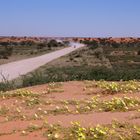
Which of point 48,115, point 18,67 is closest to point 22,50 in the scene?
point 18,67

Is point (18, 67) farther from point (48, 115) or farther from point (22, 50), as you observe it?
point (22, 50)

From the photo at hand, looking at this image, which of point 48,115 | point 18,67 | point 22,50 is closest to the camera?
point 48,115

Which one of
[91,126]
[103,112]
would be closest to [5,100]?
[103,112]

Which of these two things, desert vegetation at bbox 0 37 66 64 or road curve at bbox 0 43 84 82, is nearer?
road curve at bbox 0 43 84 82

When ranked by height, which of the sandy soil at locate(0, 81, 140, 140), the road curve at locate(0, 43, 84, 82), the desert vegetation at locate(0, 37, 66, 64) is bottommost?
the desert vegetation at locate(0, 37, 66, 64)

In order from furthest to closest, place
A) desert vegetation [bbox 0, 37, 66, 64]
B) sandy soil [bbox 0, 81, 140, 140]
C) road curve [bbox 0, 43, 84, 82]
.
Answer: desert vegetation [bbox 0, 37, 66, 64], road curve [bbox 0, 43, 84, 82], sandy soil [bbox 0, 81, 140, 140]

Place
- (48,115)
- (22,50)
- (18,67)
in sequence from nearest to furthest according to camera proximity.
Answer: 1. (48,115)
2. (18,67)
3. (22,50)

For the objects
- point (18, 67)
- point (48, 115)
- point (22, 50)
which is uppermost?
point (48, 115)

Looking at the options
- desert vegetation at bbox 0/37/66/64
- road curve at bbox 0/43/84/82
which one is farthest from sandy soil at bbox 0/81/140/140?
desert vegetation at bbox 0/37/66/64

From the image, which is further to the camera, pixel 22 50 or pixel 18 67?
pixel 22 50

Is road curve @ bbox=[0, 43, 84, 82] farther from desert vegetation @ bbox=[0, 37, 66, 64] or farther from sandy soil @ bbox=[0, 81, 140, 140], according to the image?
sandy soil @ bbox=[0, 81, 140, 140]

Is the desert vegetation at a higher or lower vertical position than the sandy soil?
lower

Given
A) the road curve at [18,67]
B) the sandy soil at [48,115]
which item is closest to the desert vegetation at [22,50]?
the road curve at [18,67]

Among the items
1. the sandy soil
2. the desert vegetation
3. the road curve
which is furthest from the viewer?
the desert vegetation
